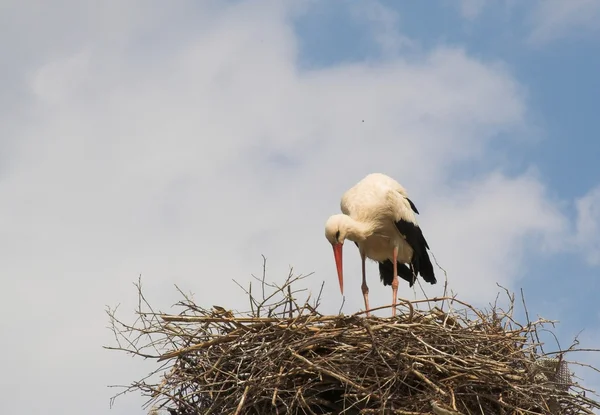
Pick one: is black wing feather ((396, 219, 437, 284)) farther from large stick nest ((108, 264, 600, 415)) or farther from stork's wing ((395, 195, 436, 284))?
large stick nest ((108, 264, 600, 415))

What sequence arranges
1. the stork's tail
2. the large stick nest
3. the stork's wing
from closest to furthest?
the large stick nest < the stork's wing < the stork's tail

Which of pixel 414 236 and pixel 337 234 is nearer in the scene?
pixel 337 234

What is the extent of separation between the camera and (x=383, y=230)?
344 inches

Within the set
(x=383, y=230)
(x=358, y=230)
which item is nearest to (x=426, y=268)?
(x=383, y=230)

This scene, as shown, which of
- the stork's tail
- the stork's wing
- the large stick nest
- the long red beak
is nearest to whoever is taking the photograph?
the large stick nest

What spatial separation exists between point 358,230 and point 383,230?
468mm

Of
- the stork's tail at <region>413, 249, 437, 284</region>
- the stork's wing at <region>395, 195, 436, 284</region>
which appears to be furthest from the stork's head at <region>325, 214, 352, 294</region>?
the stork's tail at <region>413, 249, 437, 284</region>

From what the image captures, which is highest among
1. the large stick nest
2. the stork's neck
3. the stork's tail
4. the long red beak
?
the stork's tail

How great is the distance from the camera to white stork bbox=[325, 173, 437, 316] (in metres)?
8.27

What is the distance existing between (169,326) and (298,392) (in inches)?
39.5

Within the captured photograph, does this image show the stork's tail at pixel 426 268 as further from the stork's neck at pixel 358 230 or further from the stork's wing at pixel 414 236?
the stork's neck at pixel 358 230

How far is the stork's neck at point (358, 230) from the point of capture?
8.28 metres

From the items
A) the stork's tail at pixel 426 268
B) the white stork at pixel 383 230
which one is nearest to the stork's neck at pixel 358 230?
the white stork at pixel 383 230

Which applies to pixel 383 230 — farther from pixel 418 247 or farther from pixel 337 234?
pixel 337 234
